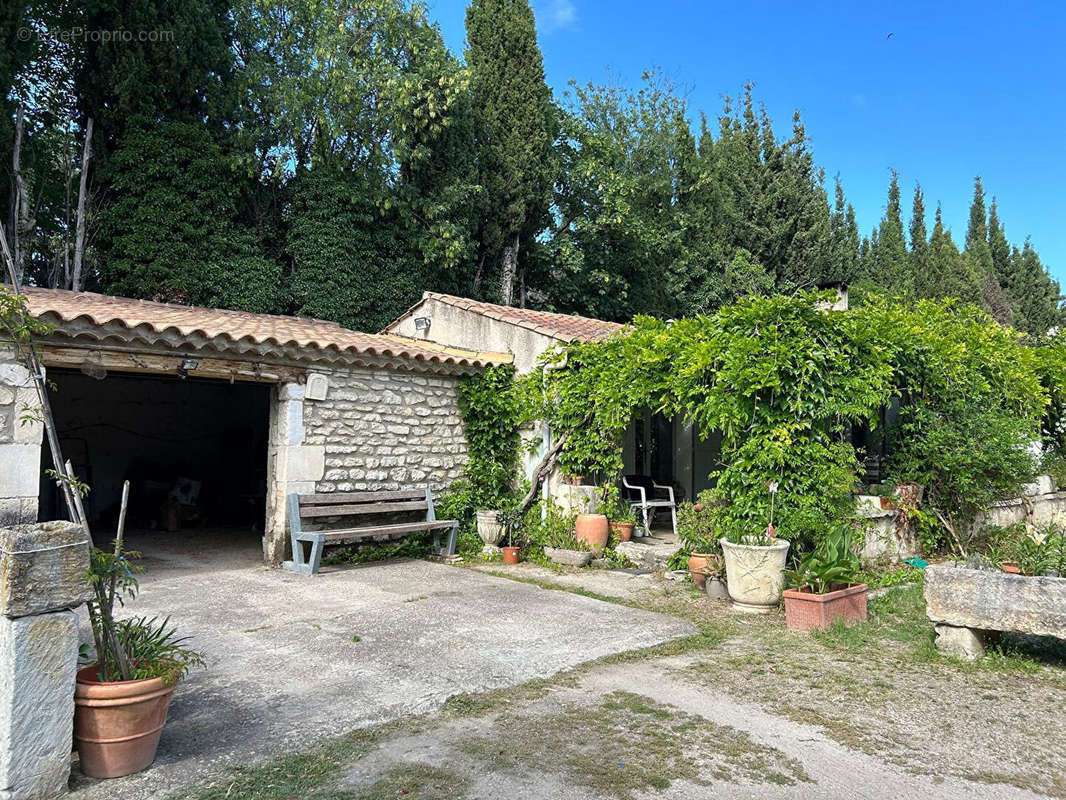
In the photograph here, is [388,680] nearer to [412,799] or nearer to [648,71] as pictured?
[412,799]

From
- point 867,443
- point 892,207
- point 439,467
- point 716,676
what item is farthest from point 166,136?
point 892,207

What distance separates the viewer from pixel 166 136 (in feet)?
51.6

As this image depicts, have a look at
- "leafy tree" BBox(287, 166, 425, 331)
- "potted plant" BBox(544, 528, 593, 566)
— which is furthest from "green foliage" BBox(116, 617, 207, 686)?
"leafy tree" BBox(287, 166, 425, 331)

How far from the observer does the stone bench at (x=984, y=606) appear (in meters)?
4.25

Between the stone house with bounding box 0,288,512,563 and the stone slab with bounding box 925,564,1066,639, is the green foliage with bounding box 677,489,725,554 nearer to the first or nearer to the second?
the stone slab with bounding box 925,564,1066,639

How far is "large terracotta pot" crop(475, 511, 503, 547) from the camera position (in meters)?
8.89

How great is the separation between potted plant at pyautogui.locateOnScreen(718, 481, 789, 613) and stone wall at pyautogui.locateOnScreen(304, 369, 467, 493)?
4.30 m

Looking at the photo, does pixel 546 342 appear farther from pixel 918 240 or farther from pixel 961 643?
pixel 918 240

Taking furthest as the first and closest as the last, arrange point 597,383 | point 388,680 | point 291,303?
point 291,303 < point 597,383 < point 388,680

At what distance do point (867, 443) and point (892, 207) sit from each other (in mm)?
31685

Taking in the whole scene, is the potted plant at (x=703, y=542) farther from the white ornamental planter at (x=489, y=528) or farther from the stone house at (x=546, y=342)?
the white ornamental planter at (x=489, y=528)

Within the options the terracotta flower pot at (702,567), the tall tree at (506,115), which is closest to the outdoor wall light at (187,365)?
the terracotta flower pot at (702,567)

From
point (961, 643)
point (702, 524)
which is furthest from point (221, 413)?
point (961, 643)

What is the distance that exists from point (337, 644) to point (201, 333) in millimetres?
3572
